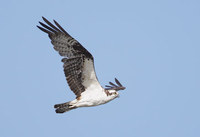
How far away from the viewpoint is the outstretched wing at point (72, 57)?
11.9 meters

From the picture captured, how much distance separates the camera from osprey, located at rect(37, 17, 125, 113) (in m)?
12.0

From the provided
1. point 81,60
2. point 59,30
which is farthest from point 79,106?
point 59,30

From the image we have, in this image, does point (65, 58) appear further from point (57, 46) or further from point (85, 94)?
point (85, 94)

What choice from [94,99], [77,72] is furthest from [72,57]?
[94,99]

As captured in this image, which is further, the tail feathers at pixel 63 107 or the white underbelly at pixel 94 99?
the tail feathers at pixel 63 107

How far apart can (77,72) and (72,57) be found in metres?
0.45

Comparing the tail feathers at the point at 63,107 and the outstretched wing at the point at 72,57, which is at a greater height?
the outstretched wing at the point at 72,57

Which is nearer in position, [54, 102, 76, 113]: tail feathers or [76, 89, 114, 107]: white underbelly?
[76, 89, 114, 107]: white underbelly

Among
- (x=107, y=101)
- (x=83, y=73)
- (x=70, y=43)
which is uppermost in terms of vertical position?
(x=70, y=43)

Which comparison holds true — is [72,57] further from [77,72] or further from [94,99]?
[94,99]

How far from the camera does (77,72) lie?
40.4 feet

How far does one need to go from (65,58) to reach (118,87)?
3446 mm

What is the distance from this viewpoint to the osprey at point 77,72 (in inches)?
472

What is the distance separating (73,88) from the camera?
12516 millimetres
